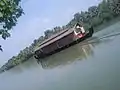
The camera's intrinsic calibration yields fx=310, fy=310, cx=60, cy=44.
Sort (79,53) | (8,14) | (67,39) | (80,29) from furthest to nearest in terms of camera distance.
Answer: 1. (80,29)
2. (67,39)
3. (79,53)
4. (8,14)

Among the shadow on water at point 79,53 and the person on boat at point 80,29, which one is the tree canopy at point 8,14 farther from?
the person on boat at point 80,29

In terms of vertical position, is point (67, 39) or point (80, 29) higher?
point (80, 29)

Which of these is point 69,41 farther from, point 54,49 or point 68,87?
point 68,87

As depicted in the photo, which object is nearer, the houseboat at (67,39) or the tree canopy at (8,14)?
the tree canopy at (8,14)

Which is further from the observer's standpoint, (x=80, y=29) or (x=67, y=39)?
(x=80, y=29)

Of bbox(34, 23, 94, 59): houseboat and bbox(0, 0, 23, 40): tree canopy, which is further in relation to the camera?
bbox(34, 23, 94, 59): houseboat

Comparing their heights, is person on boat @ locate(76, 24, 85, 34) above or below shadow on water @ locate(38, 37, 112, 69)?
above

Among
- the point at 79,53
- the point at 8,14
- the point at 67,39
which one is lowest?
the point at 79,53

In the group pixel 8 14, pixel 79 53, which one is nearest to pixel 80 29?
pixel 79 53

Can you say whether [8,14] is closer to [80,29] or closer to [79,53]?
[79,53]

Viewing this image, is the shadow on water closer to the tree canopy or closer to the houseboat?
the houseboat

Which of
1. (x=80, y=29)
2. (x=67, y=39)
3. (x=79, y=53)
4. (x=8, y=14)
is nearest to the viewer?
(x=8, y=14)

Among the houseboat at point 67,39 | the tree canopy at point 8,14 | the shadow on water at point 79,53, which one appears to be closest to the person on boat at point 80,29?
the houseboat at point 67,39

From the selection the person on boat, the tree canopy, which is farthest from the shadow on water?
the tree canopy
